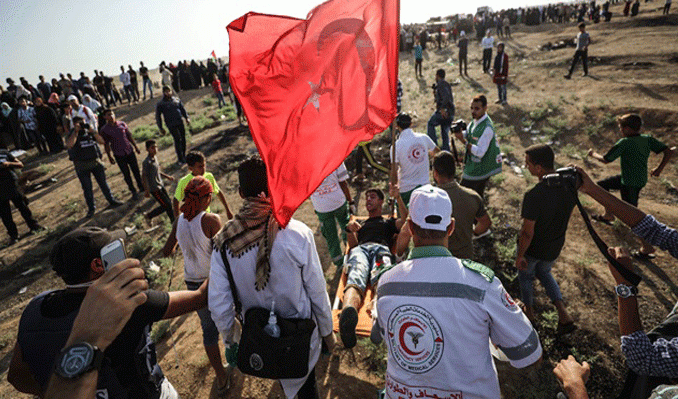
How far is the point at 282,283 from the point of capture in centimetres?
243

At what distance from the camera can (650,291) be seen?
4480mm

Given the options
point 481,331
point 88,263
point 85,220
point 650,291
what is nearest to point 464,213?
point 481,331

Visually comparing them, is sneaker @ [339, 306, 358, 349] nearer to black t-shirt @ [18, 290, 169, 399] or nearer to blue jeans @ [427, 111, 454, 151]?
black t-shirt @ [18, 290, 169, 399]

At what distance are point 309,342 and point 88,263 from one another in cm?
144

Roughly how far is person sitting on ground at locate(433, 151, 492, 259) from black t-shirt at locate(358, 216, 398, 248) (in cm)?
110

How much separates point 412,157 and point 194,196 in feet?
10.4

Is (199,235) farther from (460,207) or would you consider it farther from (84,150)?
(84,150)

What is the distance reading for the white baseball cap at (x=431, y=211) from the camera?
6.94 feet

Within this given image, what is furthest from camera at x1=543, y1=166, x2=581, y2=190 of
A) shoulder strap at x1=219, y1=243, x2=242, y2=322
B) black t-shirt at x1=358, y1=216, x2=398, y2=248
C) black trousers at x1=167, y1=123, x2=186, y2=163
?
black trousers at x1=167, y1=123, x2=186, y2=163

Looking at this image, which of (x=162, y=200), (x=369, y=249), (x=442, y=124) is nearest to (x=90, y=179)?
(x=162, y=200)

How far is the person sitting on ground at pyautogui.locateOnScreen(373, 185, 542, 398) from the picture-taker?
183cm

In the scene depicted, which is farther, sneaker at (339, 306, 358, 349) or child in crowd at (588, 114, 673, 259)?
child in crowd at (588, 114, 673, 259)

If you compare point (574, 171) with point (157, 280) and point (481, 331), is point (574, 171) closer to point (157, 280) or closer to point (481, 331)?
point (481, 331)

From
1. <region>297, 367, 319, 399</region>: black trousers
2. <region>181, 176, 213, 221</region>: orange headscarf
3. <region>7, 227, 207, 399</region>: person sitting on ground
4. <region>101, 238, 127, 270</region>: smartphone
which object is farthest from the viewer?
<region>181, 176, 213, 221</region>: orange headscarf
